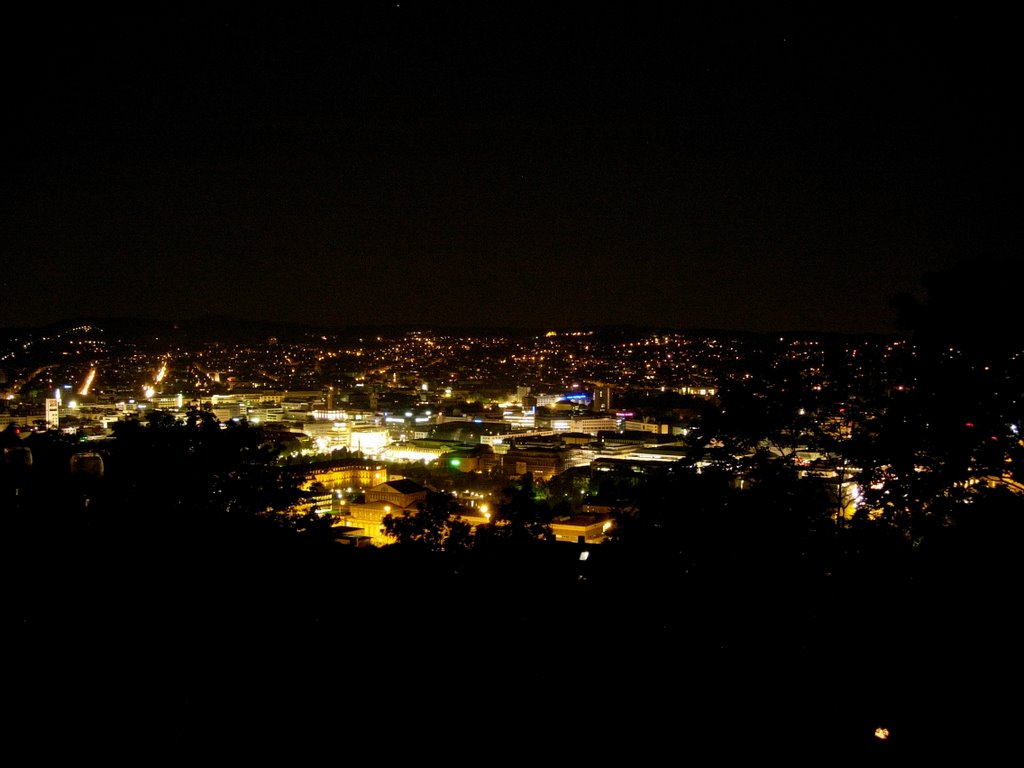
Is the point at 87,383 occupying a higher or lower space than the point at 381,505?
lower

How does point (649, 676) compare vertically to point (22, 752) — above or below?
above

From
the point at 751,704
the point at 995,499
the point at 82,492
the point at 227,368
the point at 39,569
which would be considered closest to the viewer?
the point at 995,499

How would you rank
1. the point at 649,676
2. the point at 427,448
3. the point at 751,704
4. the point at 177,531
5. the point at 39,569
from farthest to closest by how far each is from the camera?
the point at 427,448
the point at 177,531
the point at 39,569
the point at 649,676
the point at 751,704

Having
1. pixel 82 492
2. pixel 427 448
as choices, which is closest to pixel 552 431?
pixel 427 448

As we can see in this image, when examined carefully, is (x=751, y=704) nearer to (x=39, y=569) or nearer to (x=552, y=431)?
(x=39, y=569)

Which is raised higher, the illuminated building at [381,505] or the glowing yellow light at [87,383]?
the illuminated building at [381,505]

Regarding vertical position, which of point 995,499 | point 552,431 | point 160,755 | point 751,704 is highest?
point 995,499

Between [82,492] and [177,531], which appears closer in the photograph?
[177,531]

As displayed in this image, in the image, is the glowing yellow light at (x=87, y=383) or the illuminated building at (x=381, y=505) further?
the glowing yellow light at (x=87, y=383)

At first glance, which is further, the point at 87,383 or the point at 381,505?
the point at 87,383

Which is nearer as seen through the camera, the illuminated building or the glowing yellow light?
the illuminated building

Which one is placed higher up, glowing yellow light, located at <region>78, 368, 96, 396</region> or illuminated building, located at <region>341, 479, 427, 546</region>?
illuminated building, located at <region>341, 479, 427, 546</region>
